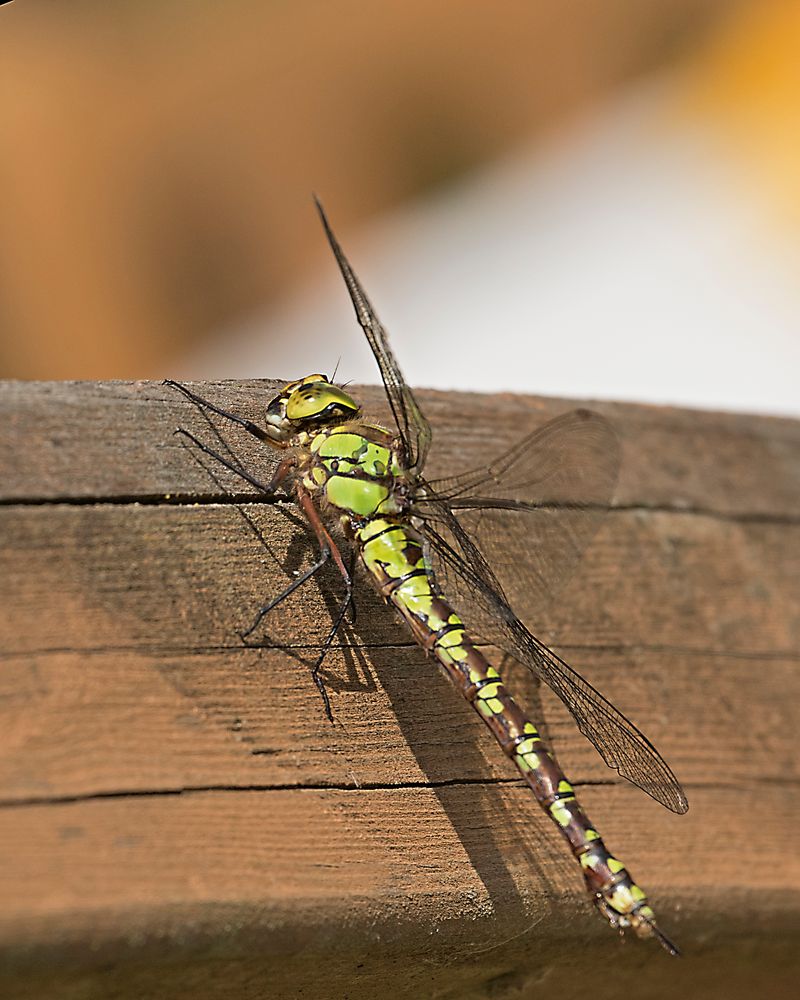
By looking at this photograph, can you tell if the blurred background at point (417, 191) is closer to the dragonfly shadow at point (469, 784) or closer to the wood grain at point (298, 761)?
the wood grain at point (298, 761)

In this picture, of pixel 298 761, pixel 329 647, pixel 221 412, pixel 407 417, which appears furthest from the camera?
pixel 407 417

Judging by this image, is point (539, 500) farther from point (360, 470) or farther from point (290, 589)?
point (290, 589)

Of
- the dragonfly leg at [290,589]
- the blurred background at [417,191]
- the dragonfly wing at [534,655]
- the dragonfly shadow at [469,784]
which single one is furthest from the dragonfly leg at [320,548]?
the blurred background at [417,191]

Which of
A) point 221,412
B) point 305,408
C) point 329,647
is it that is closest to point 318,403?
point 305,408

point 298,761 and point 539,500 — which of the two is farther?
point 539,500

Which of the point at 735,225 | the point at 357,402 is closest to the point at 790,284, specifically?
the point at 735,225

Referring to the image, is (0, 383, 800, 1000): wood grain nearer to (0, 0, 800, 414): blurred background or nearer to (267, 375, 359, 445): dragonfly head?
(267, 375, 359, 445): dragonfly head
